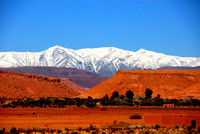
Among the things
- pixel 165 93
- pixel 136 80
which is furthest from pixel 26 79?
pixel 165 93

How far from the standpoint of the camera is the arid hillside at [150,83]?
4852 inches

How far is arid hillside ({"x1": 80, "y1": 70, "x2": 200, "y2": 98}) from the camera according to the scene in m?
123

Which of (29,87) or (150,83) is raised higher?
(150,83)

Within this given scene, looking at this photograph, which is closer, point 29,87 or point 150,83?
point 150,83

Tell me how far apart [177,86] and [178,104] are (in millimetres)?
44664

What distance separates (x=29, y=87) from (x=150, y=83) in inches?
1460

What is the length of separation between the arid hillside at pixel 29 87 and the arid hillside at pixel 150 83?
36.8 feet

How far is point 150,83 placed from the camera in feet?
419

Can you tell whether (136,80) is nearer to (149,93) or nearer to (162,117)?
(149,93)

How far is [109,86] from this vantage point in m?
131

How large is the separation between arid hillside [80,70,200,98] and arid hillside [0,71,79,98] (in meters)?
11.2

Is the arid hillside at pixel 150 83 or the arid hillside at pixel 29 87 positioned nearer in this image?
the arid hillside at pixel 29 87

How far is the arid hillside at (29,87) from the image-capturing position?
386 ft

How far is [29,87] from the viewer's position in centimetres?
12962
